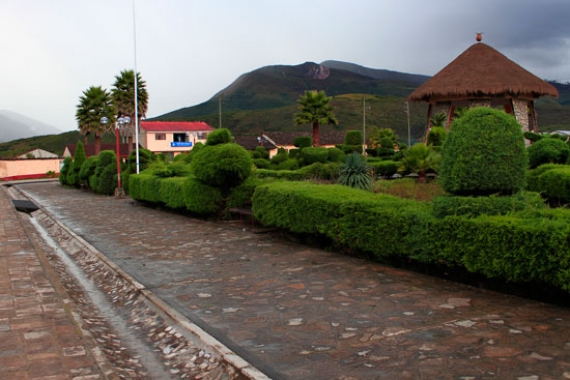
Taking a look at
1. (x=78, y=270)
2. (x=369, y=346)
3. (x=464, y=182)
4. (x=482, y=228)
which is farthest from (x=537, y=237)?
(x=78, y=270)

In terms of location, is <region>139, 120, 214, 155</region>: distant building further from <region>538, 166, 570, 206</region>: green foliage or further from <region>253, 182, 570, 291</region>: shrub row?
<region>253, 182, 570, 291</region>: shrub row

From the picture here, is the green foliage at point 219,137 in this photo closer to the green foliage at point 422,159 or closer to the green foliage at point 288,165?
the green foliage at point 422,159

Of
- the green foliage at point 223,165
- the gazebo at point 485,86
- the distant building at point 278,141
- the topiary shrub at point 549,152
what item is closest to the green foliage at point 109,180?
the green foliage at point 223,165

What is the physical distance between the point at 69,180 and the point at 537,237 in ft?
121

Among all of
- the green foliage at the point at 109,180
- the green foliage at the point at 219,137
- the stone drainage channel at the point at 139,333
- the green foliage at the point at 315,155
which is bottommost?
the stone drainage channel at the point at 139,333

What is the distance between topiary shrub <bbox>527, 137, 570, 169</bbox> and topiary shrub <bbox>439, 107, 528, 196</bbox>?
8.54 metres

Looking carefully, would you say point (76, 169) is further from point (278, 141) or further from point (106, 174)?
point (278, 141)

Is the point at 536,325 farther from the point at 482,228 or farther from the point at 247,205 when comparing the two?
the point at 247,205

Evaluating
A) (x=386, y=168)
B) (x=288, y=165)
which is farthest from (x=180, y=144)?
(x=386, y=168)

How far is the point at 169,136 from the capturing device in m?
72.9

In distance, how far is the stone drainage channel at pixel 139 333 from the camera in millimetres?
4762

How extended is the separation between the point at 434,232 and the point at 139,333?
12.9 ft

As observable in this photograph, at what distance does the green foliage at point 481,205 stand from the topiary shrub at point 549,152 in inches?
341

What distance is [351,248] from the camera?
927cm
